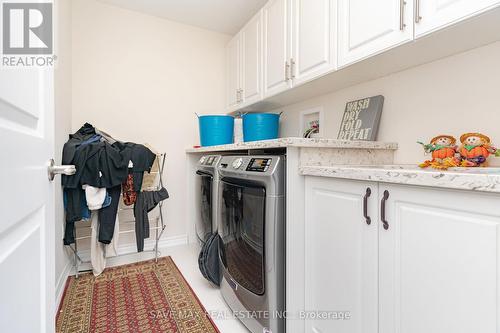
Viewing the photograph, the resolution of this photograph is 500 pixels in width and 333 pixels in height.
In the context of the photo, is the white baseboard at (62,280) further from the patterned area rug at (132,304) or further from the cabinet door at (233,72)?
the cabinet door at (233,72)

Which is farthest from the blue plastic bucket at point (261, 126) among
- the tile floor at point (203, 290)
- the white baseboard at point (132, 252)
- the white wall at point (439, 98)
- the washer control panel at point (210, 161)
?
the white baseboard at point (132, 252)

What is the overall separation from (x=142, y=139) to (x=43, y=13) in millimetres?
1991

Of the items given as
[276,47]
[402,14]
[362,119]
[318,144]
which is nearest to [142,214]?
[318,144]

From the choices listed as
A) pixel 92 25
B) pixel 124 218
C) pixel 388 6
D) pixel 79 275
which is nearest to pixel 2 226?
pixel 388 6

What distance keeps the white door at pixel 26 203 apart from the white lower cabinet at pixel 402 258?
1012 millimetres

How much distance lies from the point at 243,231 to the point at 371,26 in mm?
1267

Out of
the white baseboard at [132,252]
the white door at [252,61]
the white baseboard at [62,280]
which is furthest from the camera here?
the white baseboard at [132,252]

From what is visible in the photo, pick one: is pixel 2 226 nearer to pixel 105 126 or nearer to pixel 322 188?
pixel 322 188

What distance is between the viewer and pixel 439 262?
751mm

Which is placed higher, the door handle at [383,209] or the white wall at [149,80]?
the white wall at [149,80]

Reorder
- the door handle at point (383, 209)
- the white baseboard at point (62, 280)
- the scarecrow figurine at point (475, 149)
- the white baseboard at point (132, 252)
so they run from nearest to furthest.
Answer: the door handle at point (383, 209), the scarecrow figurine at point (475, 149), the white baseboard at point (62, 280), the white baseboard at point (132, 252)

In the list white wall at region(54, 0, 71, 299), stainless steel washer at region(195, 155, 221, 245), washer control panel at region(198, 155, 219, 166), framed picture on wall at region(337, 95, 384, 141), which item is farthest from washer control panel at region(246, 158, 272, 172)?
white wall at region(54, 0, 71, 299)

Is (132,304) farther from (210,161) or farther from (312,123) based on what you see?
(312,123)

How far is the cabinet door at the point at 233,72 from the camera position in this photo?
262 cm
